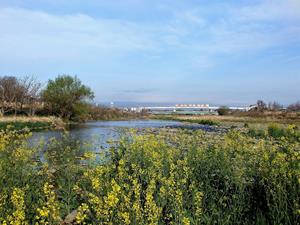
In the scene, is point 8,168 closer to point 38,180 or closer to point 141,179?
point 38,180

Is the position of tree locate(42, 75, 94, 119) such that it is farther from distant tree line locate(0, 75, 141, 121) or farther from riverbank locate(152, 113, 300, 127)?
riverbank locate(152, 113, 300, 127)

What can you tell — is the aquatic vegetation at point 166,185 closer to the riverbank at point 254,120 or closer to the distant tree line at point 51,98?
the riverbank at point 254,120

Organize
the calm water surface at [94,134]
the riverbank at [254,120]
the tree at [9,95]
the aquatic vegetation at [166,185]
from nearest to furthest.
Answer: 1. the aquatic vegetation at [166,185]
2. the calm water surface at [94,134]
3. the riverbank at [254,120]
4. the tree at [9,95]

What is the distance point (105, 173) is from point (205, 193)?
1.73m

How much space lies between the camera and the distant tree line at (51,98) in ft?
213

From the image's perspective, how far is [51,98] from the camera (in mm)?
66312

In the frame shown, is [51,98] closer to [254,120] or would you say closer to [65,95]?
[65,95]

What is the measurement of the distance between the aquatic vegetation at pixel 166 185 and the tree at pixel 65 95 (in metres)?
58.8

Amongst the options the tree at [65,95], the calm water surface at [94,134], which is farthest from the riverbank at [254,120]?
the tree at [65,95]

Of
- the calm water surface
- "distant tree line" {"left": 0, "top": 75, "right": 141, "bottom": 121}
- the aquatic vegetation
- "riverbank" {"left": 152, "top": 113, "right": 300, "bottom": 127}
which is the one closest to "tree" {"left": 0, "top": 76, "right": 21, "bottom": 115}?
"distant tree line" {"left": 0, "top": 75, "right": 141, "bottom": 121}

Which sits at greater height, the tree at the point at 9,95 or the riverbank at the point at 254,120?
the tree at the point at 9,95

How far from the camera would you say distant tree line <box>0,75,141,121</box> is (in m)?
65.0

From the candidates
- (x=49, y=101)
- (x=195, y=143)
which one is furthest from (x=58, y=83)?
(x=195, y=143)

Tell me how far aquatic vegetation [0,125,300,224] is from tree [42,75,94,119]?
5882cm
